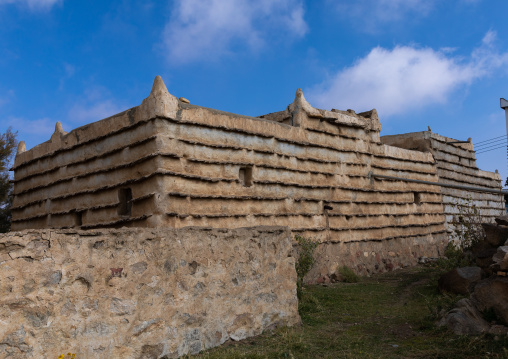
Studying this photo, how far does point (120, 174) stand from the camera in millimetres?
10375

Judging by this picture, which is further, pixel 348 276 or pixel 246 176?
pixel 348 276

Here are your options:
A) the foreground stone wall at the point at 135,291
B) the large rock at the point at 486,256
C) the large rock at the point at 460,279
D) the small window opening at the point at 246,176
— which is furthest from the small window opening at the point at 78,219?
the large rock at the point at 486,256

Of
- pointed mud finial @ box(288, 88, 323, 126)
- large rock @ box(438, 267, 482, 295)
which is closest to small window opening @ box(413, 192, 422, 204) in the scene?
pointed mud finial @ box(288, 88, 323, 126)

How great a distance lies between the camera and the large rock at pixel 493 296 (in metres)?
6.05

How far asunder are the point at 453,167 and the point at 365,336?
1543 centimetres

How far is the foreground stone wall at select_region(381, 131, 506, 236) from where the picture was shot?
18719mm

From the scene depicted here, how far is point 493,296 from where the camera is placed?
6.23m

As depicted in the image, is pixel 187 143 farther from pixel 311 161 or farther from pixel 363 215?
pixel 363 215

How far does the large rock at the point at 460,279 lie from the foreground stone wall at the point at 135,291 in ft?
13.1

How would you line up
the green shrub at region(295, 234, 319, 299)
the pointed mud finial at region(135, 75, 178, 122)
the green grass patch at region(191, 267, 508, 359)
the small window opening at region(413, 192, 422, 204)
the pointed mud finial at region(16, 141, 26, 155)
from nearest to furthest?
the green grass patch at region(191, 267, 508, 359) → the pointed mud finial at region(135, 75, 178, 122) → the green shrub at region(295, 234, 319, 299) → the pointed mud finial at region(16, 141, 26, 155) → the small window opening at region(413, 192, 422, 204)

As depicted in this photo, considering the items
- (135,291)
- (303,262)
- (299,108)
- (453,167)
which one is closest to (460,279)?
(303,262)

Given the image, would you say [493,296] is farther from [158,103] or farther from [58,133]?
[58,133]

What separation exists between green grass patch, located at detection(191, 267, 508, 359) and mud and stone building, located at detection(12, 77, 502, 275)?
114 inches

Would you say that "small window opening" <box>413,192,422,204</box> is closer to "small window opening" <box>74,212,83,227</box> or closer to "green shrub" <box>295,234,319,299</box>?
"green shrub" <box>295,234,319,299</box>
